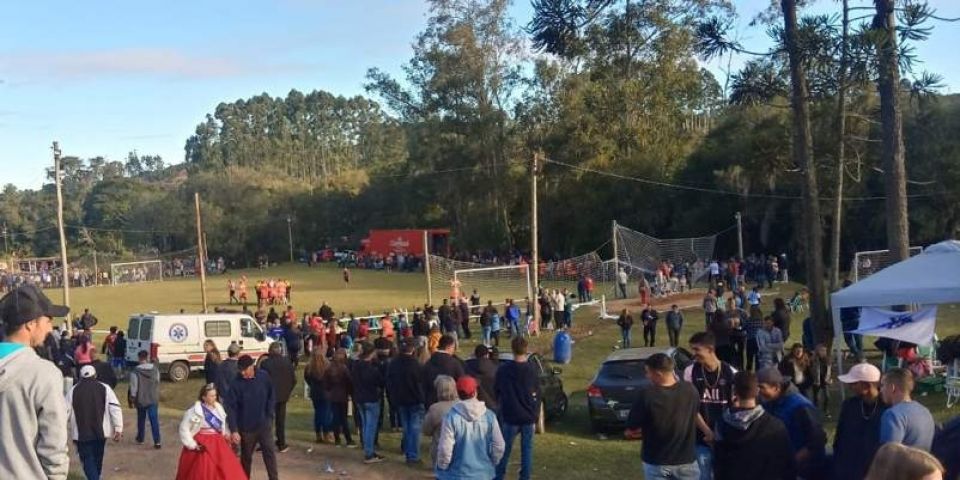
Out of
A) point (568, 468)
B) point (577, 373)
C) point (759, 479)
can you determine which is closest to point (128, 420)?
point (568, 468)

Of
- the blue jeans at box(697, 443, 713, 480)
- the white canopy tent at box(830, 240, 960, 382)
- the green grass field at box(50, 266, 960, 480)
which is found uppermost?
the white canopy tent at box(830, 240, 960, 382)

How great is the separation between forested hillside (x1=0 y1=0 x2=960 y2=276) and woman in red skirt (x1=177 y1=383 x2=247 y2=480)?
23385 mm

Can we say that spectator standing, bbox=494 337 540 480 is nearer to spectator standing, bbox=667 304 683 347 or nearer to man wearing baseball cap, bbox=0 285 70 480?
man wearing baseball cap, bbox=0 285 70 480

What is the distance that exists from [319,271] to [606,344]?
4067 centimetres

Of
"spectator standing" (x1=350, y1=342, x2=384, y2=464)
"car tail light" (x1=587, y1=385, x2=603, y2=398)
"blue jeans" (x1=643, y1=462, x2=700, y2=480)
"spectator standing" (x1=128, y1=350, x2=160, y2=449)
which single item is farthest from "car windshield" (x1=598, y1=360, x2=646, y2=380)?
"blue jeans" (x1=643, y1=462, x2=700, y2=480)

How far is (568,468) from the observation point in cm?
1089

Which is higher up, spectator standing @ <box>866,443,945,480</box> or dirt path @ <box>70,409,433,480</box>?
spectator standing @ <box>866,443,945,480</box>

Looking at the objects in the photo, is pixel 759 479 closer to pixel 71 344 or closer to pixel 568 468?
pixel 568 468

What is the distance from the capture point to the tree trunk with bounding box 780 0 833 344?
15.6m

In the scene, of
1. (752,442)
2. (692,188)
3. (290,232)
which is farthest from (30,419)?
(290,232)

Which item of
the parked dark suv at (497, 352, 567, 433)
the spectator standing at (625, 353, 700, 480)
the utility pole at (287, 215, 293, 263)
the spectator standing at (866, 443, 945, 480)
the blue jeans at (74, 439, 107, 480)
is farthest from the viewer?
the utility pole at (287, 215, 293, 263)

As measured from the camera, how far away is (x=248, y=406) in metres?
9.59

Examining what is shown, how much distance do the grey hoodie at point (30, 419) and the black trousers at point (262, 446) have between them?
6087mm

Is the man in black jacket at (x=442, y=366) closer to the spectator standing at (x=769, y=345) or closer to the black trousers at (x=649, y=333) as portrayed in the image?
the spectator standing at (x=769, y=345)
